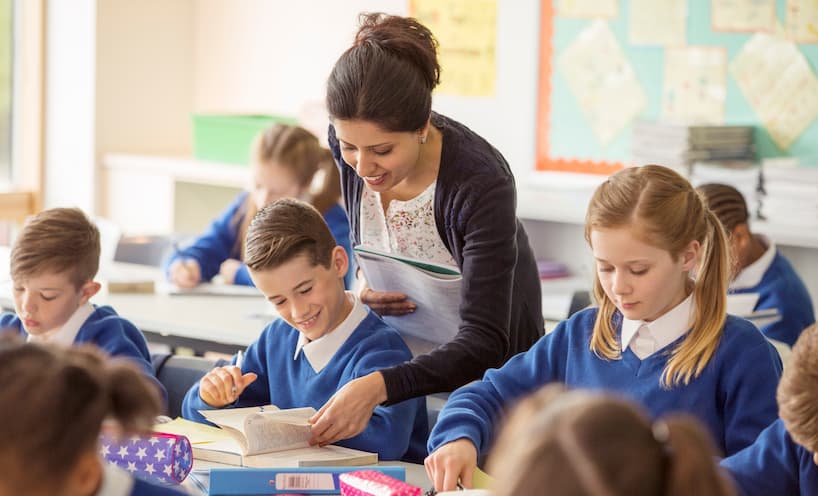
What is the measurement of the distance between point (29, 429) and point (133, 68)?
4.13m

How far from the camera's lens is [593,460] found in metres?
0.82

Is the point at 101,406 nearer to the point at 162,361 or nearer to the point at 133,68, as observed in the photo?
the point at 162,361

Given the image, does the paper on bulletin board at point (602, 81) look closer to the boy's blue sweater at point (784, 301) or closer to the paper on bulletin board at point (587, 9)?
the paper on bulletin board at point (587, 9)

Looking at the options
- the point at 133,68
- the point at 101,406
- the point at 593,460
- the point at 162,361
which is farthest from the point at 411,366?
the point at 133,68

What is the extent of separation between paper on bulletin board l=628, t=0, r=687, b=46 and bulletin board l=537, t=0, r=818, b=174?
2 cm

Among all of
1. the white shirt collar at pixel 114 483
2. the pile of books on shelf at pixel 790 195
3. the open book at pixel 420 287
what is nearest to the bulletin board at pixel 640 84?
the pile of books on shelf at pixel 790 195

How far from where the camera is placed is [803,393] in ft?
4.57

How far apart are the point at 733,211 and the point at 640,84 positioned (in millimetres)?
931

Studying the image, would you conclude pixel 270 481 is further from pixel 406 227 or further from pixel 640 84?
pixel 640 84

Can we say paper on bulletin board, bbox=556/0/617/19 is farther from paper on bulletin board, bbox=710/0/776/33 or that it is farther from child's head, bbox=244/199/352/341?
child's head, bbox=244/199/352/341

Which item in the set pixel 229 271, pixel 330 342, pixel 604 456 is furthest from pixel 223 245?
pixel 604 456

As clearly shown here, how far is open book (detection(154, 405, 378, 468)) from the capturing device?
1.78m

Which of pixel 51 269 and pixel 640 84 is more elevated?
pixel 640 84

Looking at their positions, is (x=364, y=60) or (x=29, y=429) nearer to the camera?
(x=29, y=429)
